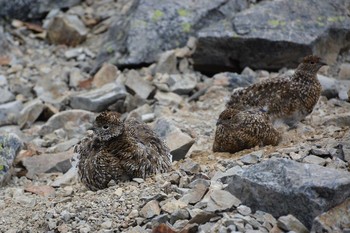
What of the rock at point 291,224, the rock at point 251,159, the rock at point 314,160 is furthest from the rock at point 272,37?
the rock at point 291,224

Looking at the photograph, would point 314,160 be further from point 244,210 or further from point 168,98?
point 168,98

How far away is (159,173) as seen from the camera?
8.07 meters

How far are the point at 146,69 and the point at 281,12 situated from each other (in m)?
2.83

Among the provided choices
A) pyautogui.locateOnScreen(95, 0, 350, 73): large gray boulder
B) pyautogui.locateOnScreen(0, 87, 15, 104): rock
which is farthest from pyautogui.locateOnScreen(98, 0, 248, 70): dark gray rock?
pyautogui.locateOnScreen(0, 87, 15, 104): rock

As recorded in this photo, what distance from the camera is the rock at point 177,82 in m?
12.9

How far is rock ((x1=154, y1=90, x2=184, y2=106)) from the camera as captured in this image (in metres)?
12.4

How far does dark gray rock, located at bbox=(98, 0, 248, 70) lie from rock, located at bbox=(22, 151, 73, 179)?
158 inches

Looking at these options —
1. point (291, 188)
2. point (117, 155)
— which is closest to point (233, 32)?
point (117, 155)

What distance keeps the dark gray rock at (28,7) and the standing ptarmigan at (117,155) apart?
8882 millimetres

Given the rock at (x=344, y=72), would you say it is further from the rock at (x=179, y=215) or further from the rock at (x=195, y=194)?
the rock at (x=179, y=215)

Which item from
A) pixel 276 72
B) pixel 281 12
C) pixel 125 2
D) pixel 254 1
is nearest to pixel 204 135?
pixel 276 72

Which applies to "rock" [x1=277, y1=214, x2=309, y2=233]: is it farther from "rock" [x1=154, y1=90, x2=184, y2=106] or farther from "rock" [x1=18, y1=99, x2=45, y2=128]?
"rock" [x1=18, y1=99, x2=45, y2=128]

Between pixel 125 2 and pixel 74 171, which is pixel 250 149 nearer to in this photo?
pixel 74 171

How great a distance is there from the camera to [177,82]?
13086 mm
